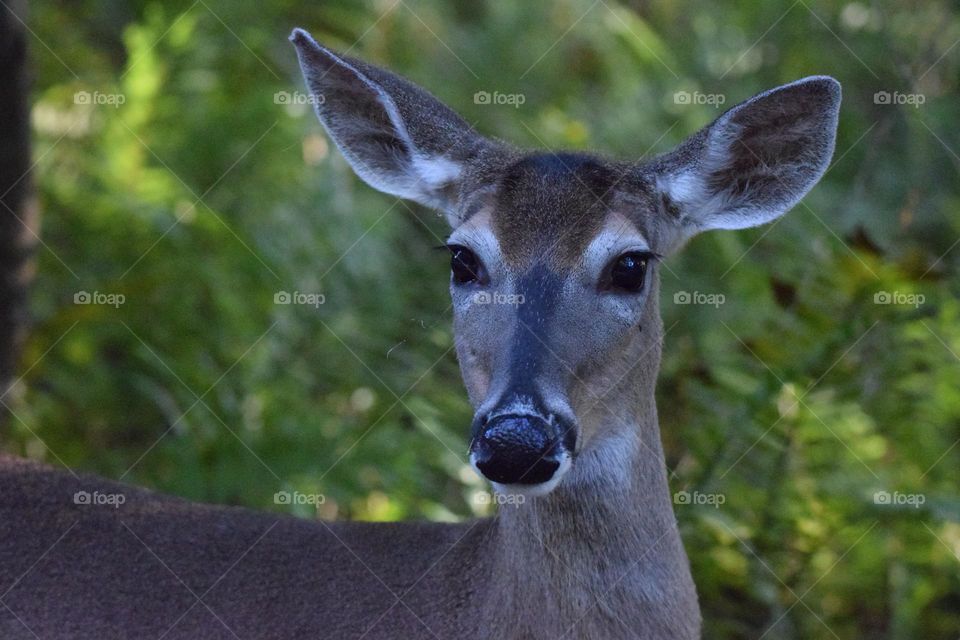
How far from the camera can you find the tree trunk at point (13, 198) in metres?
8.01

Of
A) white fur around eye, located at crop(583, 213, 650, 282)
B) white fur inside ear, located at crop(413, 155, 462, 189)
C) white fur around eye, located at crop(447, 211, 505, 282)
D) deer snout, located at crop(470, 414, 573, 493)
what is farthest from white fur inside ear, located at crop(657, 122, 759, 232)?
deer snout, located at crop(470, 414, 573, 493)

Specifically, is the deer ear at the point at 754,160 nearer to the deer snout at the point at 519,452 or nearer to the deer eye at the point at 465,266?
the deer eye at the point at 465,266

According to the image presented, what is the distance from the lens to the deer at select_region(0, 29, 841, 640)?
16.4 ft

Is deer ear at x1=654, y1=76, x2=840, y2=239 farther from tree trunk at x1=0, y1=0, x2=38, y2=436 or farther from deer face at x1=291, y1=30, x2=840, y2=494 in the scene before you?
tree trunk at x1=0, y1=0, x2=38, y2=436

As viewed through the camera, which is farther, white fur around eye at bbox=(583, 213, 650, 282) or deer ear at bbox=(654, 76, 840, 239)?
deer ear at bbox=(654, 76, 840, 239)

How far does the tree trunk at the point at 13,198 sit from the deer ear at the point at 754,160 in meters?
4.21

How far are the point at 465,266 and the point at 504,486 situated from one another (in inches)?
41.8

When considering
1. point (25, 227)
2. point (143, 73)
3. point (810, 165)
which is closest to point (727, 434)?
point (810, 165)

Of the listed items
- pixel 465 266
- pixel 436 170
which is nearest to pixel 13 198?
pixel 436 170

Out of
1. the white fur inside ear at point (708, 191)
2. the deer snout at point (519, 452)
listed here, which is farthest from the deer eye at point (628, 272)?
the deer snout at point (519, 452)

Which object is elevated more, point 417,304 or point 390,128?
point 390,128

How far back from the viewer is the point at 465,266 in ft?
17.2

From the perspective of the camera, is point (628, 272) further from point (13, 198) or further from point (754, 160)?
point (13, 198)

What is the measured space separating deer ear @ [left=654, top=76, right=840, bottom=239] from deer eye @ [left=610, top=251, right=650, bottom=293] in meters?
0.48
